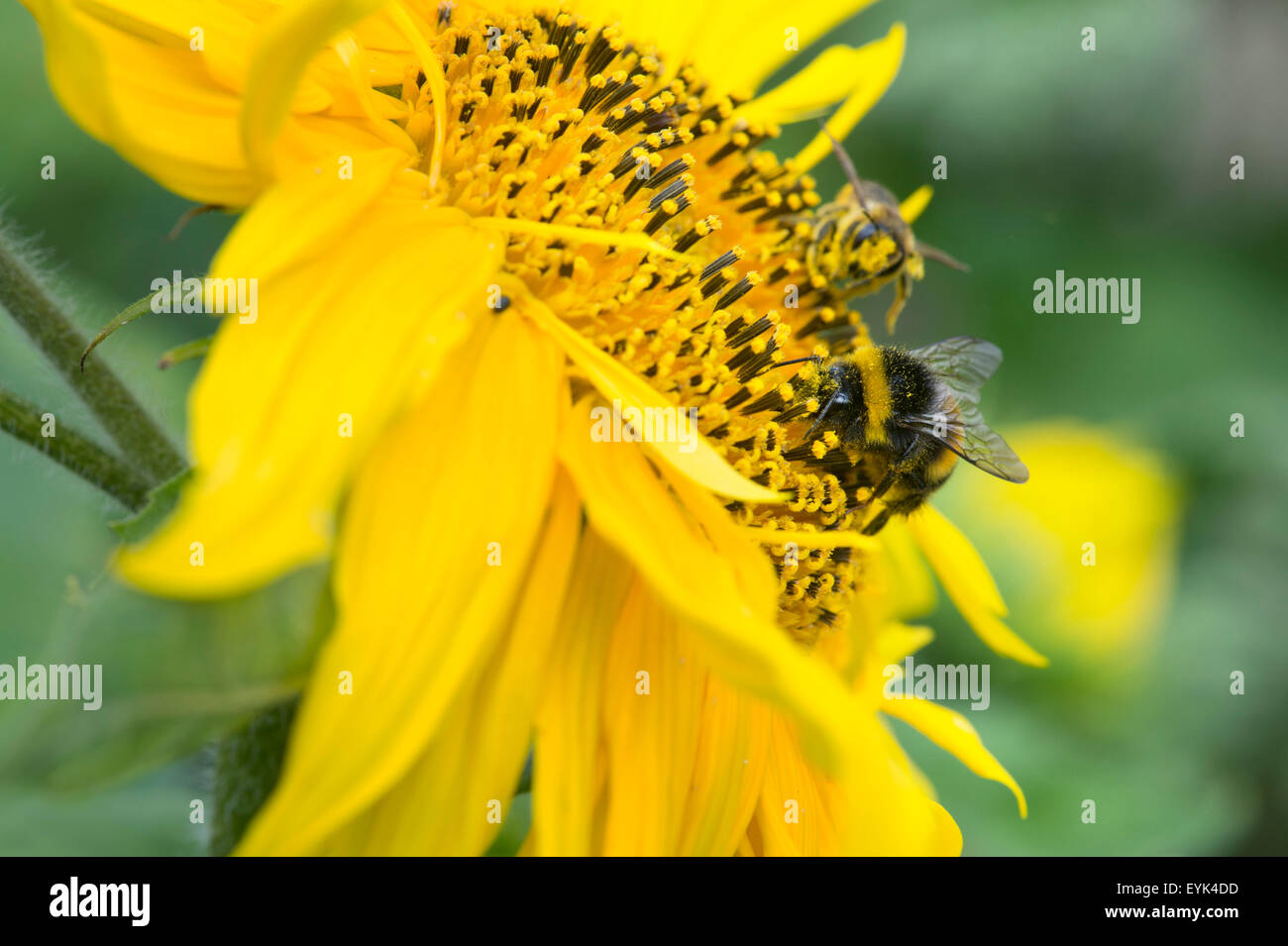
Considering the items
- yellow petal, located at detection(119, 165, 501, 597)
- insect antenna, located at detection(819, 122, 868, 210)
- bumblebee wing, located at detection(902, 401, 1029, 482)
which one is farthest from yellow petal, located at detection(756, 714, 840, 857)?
insect antenna, located at detection(819, 122, 868, 210)

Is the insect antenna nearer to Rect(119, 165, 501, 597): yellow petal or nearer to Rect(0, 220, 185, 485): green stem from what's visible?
Rect(119, 165, 501, 597): yellow petal

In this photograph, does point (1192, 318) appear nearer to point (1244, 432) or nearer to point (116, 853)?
point (1244, 432)

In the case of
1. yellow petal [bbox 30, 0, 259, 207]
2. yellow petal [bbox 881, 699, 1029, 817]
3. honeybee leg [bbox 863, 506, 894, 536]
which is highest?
yellow petal [bbox 30, 0, 259, 207]

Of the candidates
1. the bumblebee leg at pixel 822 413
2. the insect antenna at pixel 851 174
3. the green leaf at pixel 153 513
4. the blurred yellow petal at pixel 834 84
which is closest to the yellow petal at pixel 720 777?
the bumblebee leg at pixel 822 413

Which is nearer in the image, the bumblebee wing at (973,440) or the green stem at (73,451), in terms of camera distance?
the green stem at (73,451)

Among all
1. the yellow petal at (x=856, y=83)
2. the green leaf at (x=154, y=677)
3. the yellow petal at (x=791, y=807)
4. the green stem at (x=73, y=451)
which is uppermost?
the yellow petal at (x=856, y=83)

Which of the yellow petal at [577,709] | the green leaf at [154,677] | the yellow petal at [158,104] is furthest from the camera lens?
the yellow petal at [577,709]

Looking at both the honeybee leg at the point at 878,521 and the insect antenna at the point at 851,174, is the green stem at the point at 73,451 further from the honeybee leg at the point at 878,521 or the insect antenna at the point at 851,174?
the insect antenna at the point at 851,174
